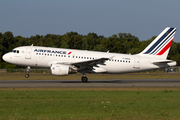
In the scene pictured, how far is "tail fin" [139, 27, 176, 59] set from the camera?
3578 centimetres

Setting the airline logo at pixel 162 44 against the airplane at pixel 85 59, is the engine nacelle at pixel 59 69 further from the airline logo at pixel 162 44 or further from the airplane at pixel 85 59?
the airline logo at pixel 162 44

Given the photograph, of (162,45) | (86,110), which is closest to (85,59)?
(162,45)

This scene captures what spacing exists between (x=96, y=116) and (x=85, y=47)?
95576 millimetres

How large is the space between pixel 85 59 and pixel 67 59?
240 cm

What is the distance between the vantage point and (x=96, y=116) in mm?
11789

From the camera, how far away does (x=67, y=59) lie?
1283 inches

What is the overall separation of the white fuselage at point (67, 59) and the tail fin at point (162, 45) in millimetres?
1548

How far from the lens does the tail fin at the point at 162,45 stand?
117 ft

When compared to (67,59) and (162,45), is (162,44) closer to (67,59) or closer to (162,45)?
(162,45)

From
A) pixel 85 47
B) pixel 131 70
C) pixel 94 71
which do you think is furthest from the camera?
pixel 85 47

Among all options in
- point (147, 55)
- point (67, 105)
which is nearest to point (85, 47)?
point (147, 55)

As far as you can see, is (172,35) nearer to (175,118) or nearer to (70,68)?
(70,68)

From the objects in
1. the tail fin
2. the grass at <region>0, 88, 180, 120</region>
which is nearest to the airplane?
the tail fin

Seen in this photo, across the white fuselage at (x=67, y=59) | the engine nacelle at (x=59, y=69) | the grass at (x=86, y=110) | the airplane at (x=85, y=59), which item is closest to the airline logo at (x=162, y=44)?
the airplane at (x=85, y=59)
